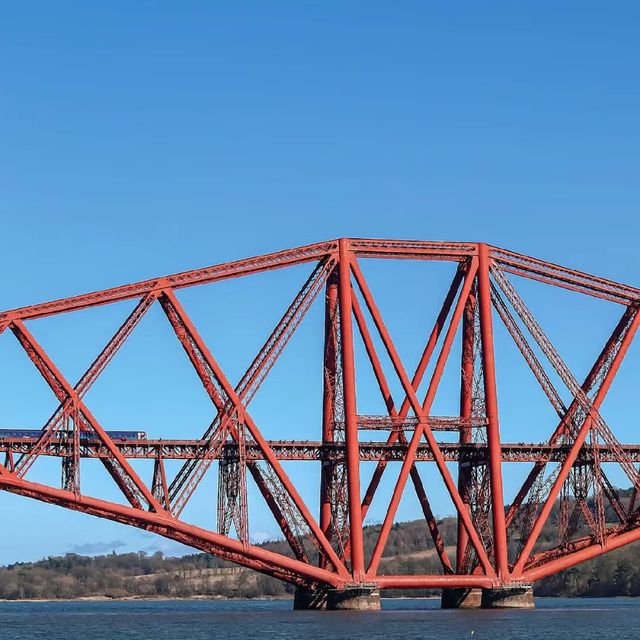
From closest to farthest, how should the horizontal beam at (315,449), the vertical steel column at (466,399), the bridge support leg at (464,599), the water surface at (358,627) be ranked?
the water surface at (358,627) < the horizontal beam at (315,449) < the vertical steel column at (466,399) < the bridge support leg at (464,599)

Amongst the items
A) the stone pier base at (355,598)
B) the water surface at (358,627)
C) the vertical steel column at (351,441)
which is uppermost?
the vertical steel column at (351,441)

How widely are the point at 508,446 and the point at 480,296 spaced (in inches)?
443

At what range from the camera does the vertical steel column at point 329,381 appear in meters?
99.1

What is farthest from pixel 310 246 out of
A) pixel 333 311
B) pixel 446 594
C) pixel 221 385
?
pixel 446 594

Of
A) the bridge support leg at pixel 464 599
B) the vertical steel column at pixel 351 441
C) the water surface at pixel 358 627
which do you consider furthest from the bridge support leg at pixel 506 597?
the vertical steel column at pixel 351 441

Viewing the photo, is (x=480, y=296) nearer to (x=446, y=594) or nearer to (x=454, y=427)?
(x=454, y=427)

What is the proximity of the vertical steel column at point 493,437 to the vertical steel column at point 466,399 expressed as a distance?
3459 millimetres

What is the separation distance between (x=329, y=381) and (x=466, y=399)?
37.2 ft

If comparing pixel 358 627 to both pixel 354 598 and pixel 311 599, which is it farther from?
pixel 311 599

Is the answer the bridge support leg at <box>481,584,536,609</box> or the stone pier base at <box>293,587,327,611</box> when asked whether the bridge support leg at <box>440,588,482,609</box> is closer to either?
the bridge support leg at <box>481,584,536,609</box>

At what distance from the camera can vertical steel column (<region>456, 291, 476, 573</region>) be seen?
104 metres

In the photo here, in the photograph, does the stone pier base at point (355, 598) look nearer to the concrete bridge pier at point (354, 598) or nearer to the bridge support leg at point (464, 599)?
the concrete bridge pier at point (354, 598)

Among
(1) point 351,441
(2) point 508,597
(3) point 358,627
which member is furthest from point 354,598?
(3) point 358,627

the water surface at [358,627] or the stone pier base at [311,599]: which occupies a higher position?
the stone pier base at [311,599]
